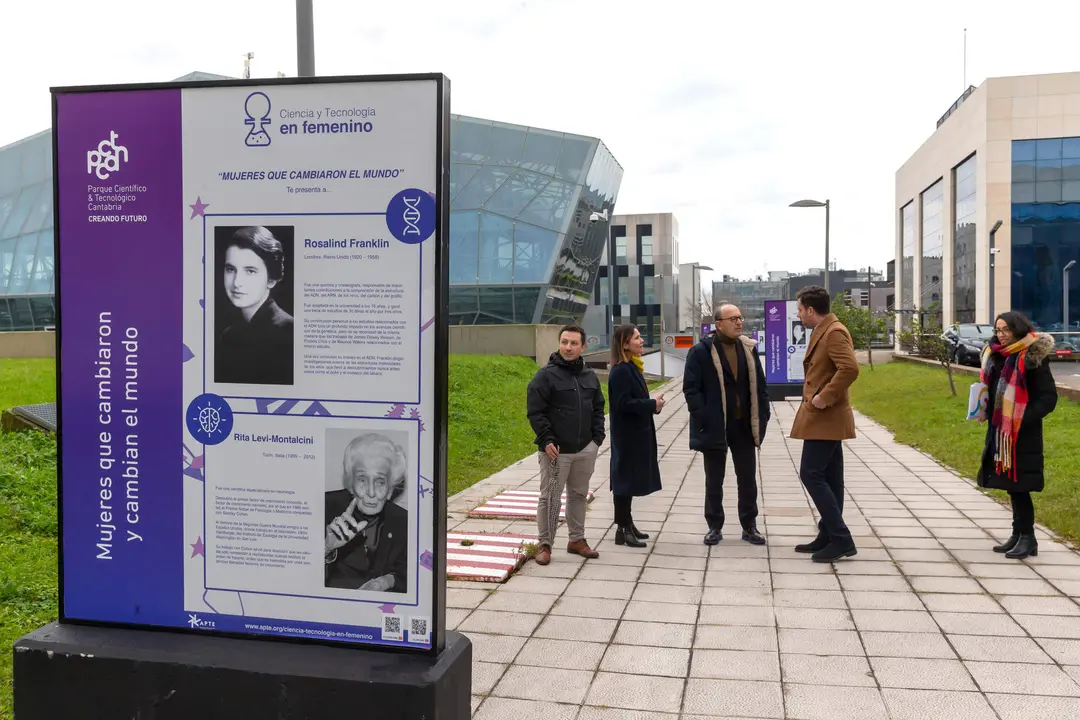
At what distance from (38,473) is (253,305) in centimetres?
566

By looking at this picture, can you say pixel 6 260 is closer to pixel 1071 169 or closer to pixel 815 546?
pixel 815 546

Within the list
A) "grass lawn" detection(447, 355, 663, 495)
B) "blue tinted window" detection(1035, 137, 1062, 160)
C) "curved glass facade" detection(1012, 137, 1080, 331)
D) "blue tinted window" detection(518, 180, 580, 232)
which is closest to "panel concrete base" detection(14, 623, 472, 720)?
"grass lawn" detection(447, 355, 663, 495)

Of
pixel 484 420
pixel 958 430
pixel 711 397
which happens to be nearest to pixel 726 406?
pixel 711 397

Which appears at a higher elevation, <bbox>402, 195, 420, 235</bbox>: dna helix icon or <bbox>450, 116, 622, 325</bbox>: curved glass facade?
<bbox>450, 116, 622, 325</bbox>: curved glass facade

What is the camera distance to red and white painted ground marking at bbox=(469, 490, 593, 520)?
8.95m

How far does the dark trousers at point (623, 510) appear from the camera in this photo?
7.50 meters

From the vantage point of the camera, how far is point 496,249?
120 ft

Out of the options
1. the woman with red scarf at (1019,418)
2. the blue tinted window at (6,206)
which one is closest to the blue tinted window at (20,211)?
the blue tinted window at (6,206)

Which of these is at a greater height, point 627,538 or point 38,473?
point 38,473

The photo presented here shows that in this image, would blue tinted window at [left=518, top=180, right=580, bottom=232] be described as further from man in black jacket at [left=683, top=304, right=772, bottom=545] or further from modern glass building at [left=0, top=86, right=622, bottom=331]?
man in black jacket at [left=683, top=304, right=772, bottom=545]

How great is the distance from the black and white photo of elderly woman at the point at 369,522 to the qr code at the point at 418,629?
0.11m

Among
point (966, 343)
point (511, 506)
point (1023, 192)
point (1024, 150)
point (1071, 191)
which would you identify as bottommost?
point (511, 506)

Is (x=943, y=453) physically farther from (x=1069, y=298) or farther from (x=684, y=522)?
(x=1069, y=298)

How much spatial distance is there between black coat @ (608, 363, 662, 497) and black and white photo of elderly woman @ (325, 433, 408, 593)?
4.16 meters
